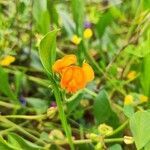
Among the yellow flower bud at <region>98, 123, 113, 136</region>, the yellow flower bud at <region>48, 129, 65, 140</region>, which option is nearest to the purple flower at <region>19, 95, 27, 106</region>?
the yellow flower bud at <region>48, 129, 65, 140</region>

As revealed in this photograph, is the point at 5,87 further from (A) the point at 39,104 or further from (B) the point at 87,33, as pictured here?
(B) the point at 87,33

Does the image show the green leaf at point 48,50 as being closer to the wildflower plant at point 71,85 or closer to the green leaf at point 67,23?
the wildflower plant at point 71,85

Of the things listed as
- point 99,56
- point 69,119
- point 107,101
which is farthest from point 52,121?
point 99,56

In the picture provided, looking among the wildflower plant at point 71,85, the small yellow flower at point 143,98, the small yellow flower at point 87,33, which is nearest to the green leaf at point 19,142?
the wildflower plant at point 71,85

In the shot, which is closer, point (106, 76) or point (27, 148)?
point (27, 148)

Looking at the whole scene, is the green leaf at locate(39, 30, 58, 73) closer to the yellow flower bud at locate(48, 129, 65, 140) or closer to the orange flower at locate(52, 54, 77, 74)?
the orange flower at locate(52, 54, 77, 74)

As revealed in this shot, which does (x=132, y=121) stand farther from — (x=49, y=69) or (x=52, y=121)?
(x=52, y=121)
